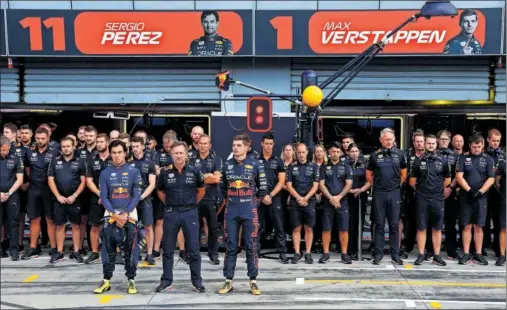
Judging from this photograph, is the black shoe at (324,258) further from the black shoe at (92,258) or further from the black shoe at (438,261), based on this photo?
the black shoe at (92,258)

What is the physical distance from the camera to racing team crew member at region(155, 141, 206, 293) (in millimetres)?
7230

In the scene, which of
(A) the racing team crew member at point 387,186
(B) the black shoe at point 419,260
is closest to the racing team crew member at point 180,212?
(A) the racing team crew member at point 387,186

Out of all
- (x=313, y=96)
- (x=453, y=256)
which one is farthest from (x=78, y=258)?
(x=453, y=256)

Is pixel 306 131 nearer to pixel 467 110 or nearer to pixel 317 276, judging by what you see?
pixel 317 276

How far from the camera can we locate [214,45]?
1247 cm

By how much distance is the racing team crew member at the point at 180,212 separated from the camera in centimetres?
723

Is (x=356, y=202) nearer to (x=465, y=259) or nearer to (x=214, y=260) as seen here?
Result: (x=465, y=259)

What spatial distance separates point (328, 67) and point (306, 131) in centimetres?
325

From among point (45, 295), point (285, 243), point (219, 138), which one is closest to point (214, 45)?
point (219, 138)

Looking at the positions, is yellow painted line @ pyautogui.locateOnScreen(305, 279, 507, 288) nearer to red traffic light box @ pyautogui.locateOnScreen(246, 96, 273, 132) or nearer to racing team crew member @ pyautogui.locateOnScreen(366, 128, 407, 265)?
racing team crew member @ pyautogui.locateOnScreen(366, 128, 407, 265)

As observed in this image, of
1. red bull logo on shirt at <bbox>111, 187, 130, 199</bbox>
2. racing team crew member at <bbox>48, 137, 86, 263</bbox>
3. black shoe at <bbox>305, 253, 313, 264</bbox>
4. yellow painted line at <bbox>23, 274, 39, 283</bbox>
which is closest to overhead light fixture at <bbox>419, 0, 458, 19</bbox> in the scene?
black shoe at <bbox>305, 253, 313, 264</bbox>

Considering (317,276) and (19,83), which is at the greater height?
(19,83)

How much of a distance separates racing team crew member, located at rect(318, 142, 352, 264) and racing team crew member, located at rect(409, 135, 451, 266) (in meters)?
1.12

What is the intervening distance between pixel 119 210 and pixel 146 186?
5.53 feet
